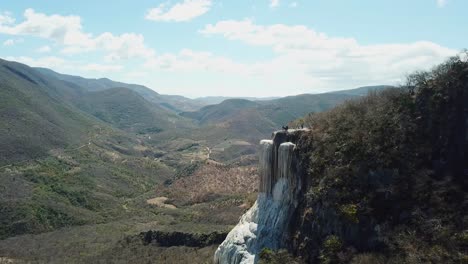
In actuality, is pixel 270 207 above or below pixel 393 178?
below

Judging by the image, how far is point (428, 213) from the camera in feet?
131

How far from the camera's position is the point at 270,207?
52188mm

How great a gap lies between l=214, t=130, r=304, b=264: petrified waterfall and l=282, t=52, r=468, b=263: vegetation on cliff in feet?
5.80

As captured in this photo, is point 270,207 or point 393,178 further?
point 270,207

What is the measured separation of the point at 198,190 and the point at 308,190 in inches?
4037

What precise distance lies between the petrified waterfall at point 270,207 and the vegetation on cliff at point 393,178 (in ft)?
5.80

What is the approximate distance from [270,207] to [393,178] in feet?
47.5

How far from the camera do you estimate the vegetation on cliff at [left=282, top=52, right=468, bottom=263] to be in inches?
1534

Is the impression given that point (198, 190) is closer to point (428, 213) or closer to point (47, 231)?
point (47, 231)

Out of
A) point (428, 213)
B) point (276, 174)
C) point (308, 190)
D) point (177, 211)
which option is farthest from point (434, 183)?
point (177, 211)

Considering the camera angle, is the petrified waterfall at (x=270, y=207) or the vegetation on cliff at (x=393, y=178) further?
the petrified waterfall at (x=270, y=207)

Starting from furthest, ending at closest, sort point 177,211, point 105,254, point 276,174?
1. point 177,211
2. point 105,254
3. point 276,174

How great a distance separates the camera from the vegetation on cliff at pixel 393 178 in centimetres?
3897

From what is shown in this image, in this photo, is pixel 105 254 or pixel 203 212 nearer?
pixel 105 254
